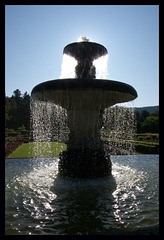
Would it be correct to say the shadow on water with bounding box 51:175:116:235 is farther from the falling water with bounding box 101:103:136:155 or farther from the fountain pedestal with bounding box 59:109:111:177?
the falling water with bounding box 101:103:136:155

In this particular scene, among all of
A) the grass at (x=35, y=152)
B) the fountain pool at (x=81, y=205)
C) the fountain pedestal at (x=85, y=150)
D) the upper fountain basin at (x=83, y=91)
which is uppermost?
the upper fountain basin at (x=83, y=91)

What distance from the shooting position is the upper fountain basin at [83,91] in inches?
187

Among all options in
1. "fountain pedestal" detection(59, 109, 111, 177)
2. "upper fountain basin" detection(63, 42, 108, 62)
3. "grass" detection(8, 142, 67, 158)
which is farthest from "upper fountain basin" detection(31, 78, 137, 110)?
"grass" detection(8, 142, 67, 158)

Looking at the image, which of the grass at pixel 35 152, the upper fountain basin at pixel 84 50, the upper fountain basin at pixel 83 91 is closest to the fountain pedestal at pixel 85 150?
the upper fountain basin at pixel 83 91

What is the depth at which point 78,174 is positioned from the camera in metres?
5.65

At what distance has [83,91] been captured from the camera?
5.00 m

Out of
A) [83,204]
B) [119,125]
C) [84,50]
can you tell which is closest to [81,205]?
[83,204]

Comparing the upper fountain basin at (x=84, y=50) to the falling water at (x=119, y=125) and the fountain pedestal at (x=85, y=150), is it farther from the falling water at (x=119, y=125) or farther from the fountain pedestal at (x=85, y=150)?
the falling water at (x=119, y=125)

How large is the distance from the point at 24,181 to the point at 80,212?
2673mm

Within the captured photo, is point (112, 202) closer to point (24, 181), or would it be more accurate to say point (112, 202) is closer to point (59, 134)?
point (24, 181)

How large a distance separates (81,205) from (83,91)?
2887mm

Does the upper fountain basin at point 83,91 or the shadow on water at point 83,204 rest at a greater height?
the upper fountain basin at point 83,91
